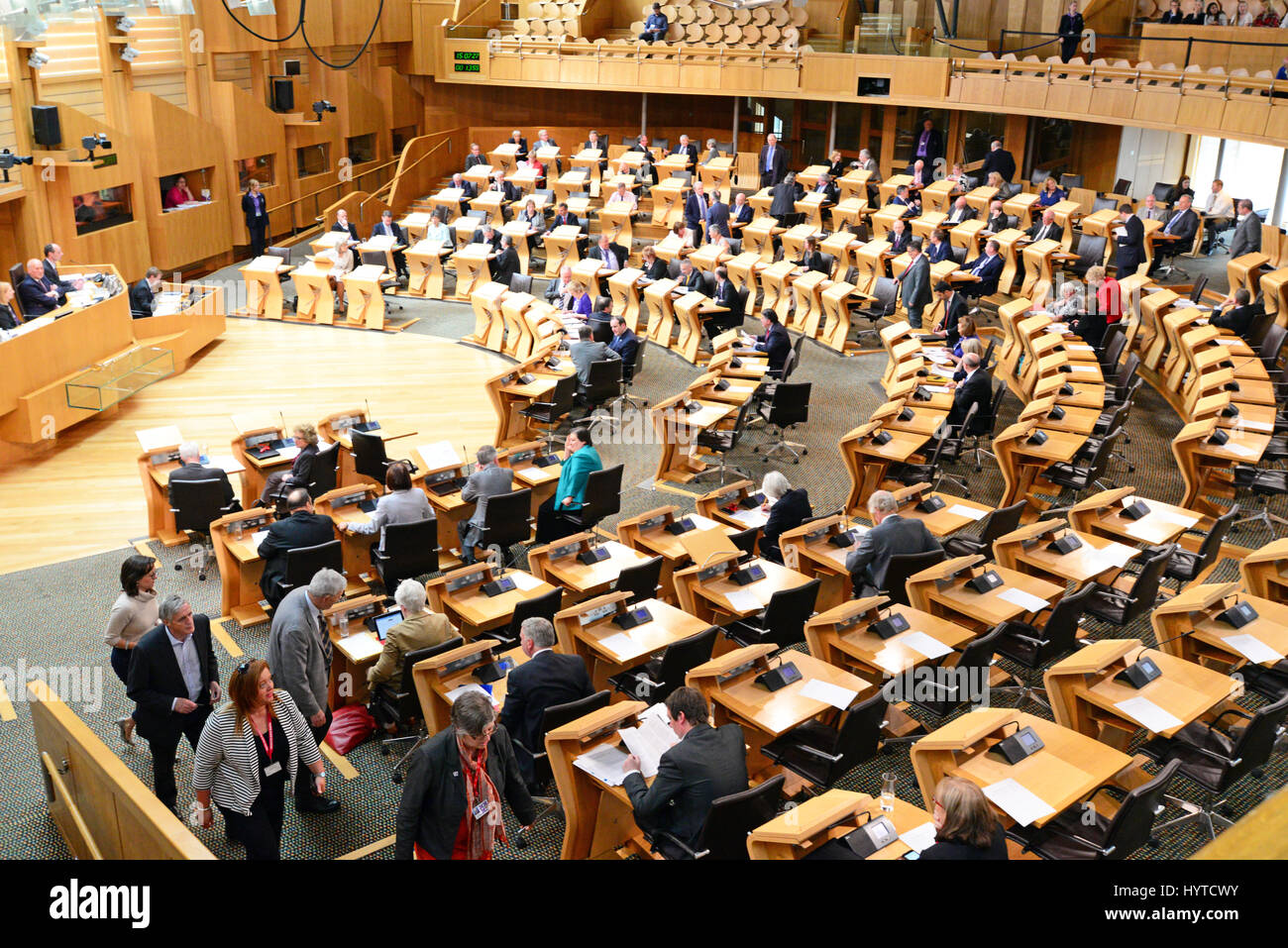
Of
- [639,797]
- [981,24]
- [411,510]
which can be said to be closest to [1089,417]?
[411,510]

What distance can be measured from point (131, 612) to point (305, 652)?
1.05m

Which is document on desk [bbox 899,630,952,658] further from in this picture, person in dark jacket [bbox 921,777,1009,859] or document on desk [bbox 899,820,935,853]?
person in dark jacket [bbox 921,777,1009,859]

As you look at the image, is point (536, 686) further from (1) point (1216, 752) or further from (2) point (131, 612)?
(1) point (1216, 752)

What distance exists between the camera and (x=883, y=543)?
733 cm

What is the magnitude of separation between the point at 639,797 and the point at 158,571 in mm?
5766

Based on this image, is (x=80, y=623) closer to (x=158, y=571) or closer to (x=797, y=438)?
(x=158, y=571)

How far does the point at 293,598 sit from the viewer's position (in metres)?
5.88

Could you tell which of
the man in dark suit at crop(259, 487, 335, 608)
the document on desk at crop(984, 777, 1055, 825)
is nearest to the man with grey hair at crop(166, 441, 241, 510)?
the man in dark suit at crop(259, 487, 335, 608)

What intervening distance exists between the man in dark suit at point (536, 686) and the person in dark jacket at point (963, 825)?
2.27m

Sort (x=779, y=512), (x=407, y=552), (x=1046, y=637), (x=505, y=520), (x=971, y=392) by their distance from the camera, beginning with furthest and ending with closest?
(x=971, y=392)
(x=505, y=520)
(x=779, y=512)
(x=407, y=552)
(x=1046, y=637)

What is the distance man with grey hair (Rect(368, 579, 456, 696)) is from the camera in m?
6.23

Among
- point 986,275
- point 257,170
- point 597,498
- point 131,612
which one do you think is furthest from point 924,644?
point 257,170

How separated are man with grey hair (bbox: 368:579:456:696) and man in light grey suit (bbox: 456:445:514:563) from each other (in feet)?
7.08

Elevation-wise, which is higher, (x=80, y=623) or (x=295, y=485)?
(x=295, y=485)
